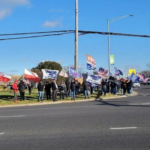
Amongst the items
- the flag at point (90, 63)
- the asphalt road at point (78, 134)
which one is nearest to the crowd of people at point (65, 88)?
the flag at point (90, 63)

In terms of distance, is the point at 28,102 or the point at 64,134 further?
the point at 28,102

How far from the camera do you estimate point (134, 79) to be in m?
37.6

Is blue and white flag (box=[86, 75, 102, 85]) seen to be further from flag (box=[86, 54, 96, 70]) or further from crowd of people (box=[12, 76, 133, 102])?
flag (box=[86, 54, 96, 70])

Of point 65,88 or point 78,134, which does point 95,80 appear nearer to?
point 65,88

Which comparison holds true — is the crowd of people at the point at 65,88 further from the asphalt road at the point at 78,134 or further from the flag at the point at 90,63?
the asphalt road at the point at 78,134

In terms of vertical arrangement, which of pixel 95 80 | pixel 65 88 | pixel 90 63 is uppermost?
pixel 90 63

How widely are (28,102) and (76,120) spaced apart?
11587 millimetres

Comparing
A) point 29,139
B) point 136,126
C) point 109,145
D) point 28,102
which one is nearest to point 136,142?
point 109,145

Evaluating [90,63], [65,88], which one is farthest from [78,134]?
[90,63]

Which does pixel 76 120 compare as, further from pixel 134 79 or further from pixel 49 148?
pixel 134 79

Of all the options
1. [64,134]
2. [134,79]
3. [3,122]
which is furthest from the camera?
[134,79]

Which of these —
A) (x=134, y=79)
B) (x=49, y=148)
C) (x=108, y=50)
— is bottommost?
(x=49, y=148)

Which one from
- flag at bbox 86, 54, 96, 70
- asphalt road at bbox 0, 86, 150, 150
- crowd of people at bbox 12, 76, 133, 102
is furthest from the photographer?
flag at bbox 86, 54, 96, 70

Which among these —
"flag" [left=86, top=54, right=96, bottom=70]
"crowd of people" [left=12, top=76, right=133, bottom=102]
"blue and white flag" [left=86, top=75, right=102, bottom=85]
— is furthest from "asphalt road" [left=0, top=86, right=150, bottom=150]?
"flag" [left=86, top=54, right=96, bottom=70]
